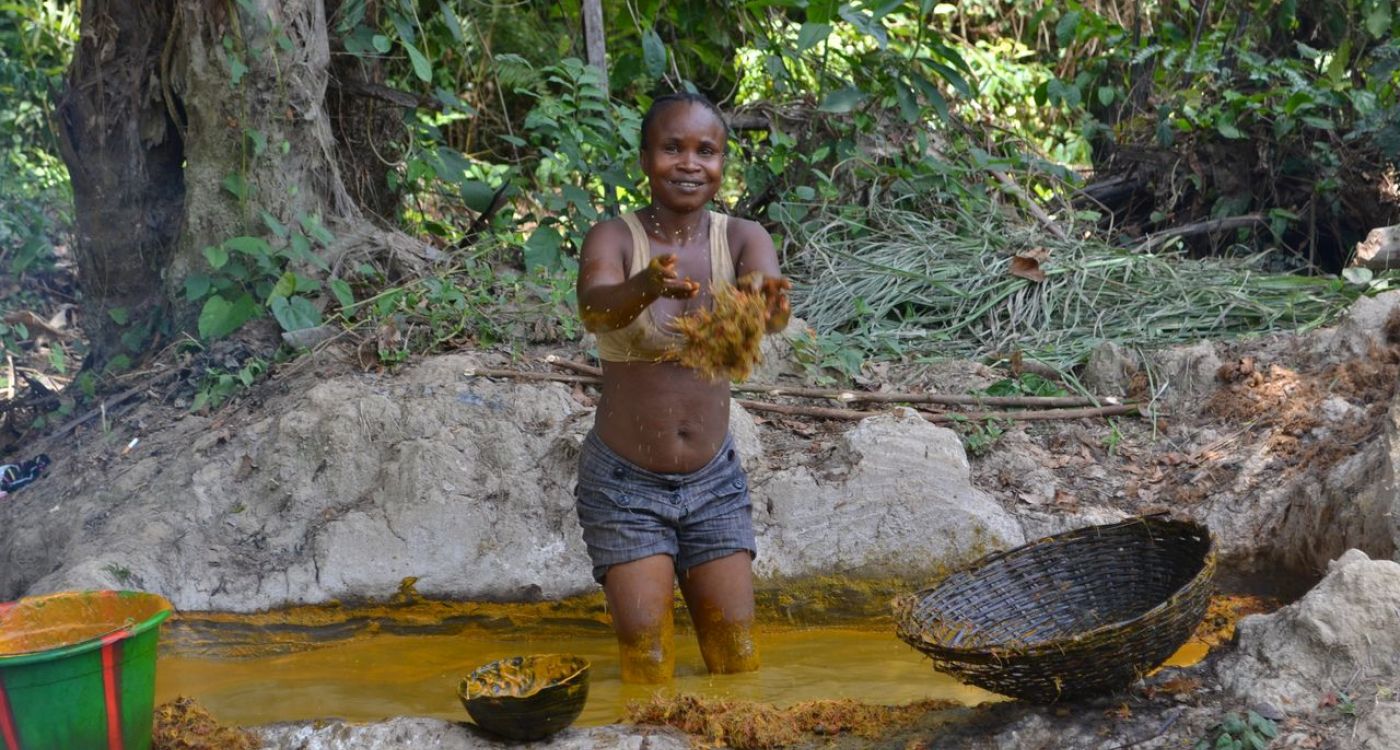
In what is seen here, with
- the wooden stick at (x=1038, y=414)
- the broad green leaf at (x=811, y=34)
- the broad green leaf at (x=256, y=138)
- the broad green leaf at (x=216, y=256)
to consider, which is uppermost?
the broad green leaf at (x=811, y=34)

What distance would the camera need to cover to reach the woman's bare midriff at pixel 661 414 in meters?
3.77

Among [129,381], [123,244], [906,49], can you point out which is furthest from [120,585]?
[906,49]

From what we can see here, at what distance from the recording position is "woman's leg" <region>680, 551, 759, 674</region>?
3918mm

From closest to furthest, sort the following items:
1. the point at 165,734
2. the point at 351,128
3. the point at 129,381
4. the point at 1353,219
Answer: the point at 165,734
the point at 129,381
the point at 351,128
the point at 1353,219

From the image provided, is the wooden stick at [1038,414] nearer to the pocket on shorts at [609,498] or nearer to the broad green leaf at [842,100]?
the pocket on shorts at [609,498]

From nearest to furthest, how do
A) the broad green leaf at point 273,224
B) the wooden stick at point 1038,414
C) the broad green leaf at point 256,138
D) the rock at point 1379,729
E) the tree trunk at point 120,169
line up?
the rock at point 1379,729
the wooden stick at point 1038,414
the broad green leaf at point 273,224
the broad green leaf at point 256,138
the tree trunk at point 120,169

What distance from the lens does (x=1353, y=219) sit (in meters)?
7.29

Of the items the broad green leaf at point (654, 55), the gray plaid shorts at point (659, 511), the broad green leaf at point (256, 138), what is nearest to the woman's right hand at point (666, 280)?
the gray plaid shorts at point (659, 511)

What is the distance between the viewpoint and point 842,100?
261 inches

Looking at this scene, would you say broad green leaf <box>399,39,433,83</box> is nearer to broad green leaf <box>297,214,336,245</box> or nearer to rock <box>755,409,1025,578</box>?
broad green leaf <box>297,214,336,245</box>

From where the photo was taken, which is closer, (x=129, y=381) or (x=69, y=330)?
(x=129, y=381)

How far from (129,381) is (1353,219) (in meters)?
6.33

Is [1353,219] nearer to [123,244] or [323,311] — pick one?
[323,311]

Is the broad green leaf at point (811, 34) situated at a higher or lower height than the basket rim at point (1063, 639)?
higher
